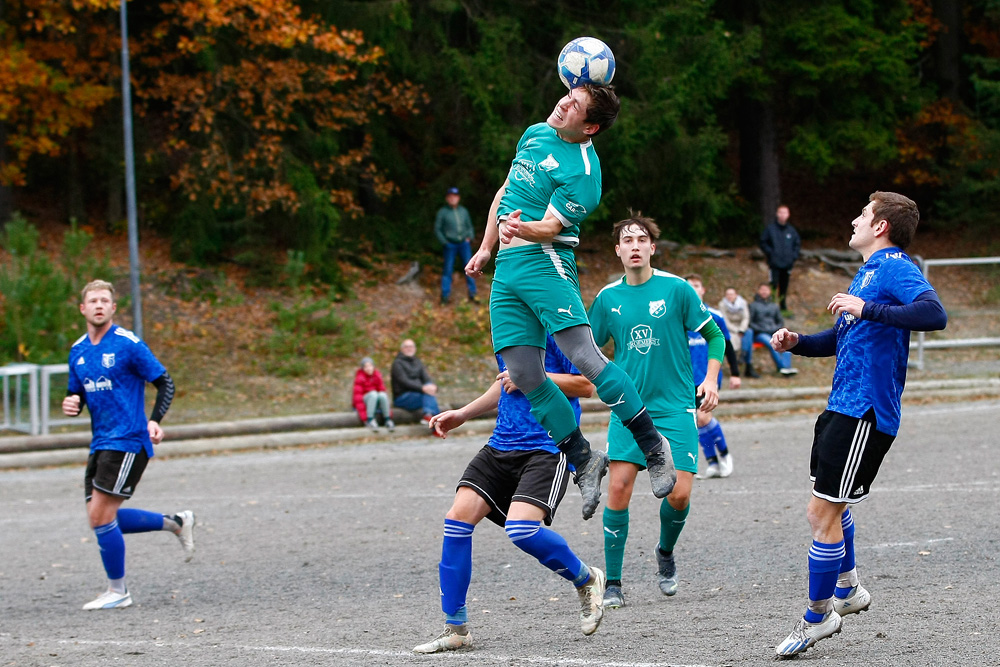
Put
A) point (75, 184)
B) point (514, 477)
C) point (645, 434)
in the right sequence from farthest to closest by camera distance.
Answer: point (75, 184) → point (514, 477) → point (645, 434)

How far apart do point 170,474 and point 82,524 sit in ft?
8.42

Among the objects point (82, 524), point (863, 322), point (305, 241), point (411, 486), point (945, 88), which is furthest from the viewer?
point (945, 88)

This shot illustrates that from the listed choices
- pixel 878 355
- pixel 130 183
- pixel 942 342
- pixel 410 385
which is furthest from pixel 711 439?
pixel 130 183

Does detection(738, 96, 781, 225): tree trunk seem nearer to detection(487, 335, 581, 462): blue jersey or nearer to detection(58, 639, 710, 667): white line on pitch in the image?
detection(487, 335, 581, 462): blue jersey

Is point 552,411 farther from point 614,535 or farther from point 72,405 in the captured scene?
point 72,405

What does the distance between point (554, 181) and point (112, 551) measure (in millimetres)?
4360

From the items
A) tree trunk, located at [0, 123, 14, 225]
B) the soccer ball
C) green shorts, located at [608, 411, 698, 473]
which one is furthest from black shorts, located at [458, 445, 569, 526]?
tree trunk, located at [0, 123, 14, 225]

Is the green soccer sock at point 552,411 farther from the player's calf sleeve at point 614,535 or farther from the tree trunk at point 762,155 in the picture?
the tree trunk at point 762,155

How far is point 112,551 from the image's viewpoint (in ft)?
25.5

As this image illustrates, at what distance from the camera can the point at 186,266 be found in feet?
71.0

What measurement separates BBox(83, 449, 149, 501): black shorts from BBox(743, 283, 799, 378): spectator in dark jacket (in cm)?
1199

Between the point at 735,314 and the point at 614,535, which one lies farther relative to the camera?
the point at 735,314

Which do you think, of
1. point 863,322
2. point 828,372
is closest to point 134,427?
point 863,322

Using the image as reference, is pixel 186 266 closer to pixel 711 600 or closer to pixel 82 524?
pixel 82 524
